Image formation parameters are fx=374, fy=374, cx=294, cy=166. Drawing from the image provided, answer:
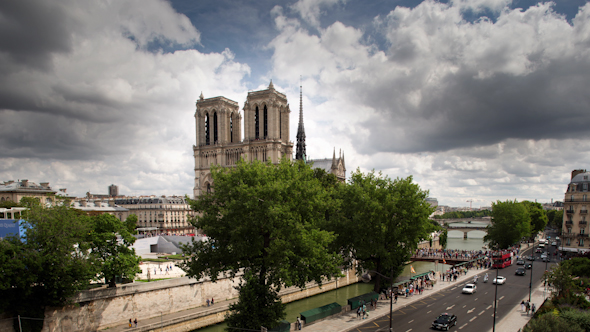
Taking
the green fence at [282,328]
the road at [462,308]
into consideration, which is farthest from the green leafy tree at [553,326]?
the green fence at [282,328]

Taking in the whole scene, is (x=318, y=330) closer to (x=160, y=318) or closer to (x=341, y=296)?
(x=160, y=318)

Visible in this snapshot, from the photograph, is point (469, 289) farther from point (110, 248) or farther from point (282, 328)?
point (110, 248)

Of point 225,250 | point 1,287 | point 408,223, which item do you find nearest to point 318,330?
point 225,250

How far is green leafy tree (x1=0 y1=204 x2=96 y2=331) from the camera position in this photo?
2442cm

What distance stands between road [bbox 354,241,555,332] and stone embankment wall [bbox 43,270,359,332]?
14.6 metres

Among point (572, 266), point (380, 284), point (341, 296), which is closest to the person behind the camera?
point (572, 266)

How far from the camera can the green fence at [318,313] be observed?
97.8 feet

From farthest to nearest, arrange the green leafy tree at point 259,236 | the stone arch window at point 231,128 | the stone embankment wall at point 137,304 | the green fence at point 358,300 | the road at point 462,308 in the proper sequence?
the stone arch window at point 231,128, the green fence at point 358,300, the road at point 462,308, the stone embankment wall at point 137,304, the green leafy tree at point 259,236

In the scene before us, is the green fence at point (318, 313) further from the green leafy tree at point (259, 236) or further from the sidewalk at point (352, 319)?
the green leafy tree at point (259, 236)

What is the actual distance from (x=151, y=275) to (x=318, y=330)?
21.0 m

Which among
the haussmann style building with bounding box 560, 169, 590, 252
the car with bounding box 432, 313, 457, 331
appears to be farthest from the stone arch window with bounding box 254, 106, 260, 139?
the car with bounding box 432, 313, 457, 331

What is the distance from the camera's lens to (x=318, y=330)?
1110 inches

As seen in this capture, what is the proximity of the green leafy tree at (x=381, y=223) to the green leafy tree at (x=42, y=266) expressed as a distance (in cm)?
2210

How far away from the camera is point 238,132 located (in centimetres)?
10962
